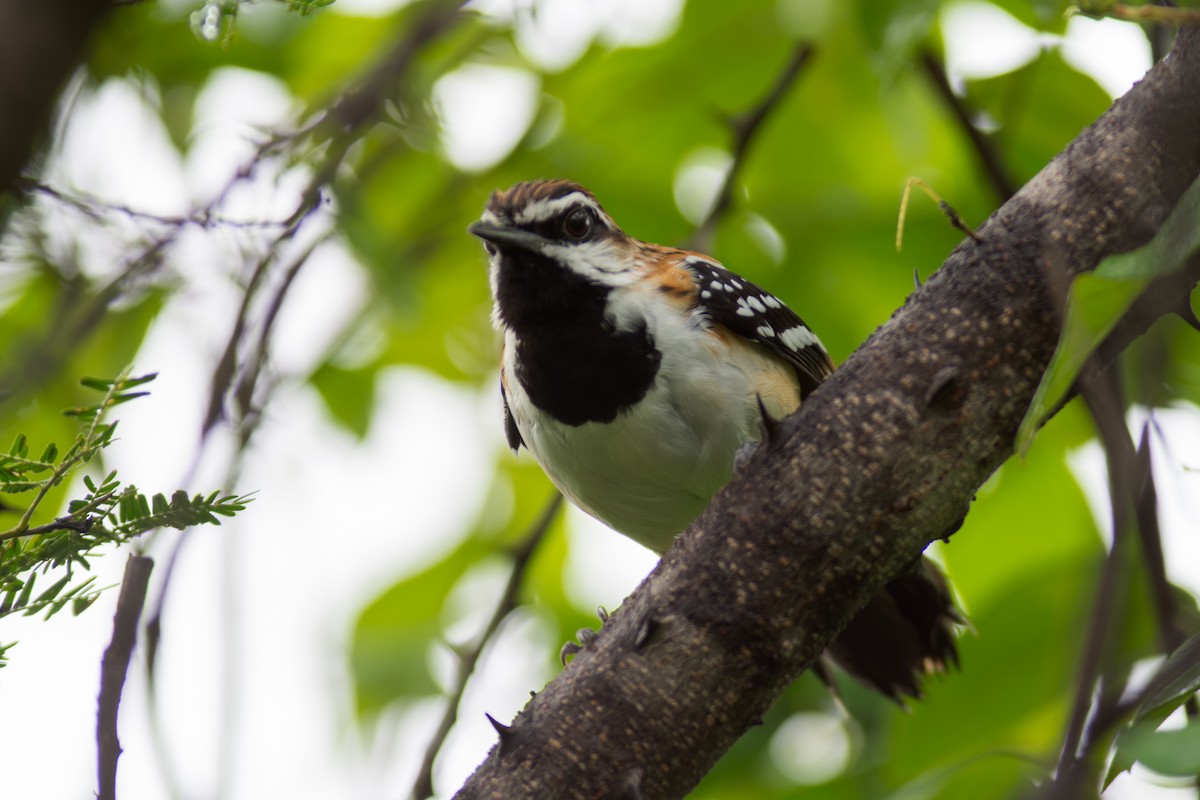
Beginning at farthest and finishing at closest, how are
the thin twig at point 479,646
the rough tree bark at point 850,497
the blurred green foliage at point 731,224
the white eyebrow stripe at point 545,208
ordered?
the white eyebrow stripe at point 545,208 → the blurred green foliage at point 731,224 → the thin twig at point 479,646 → the rough tree bark at point 850,497

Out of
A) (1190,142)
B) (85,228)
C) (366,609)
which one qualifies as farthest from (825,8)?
(366,609)

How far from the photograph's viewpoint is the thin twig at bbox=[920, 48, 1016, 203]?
14.3 ft

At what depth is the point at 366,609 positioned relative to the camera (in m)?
4.98

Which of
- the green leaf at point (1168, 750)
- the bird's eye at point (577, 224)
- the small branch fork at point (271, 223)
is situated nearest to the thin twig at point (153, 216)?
the small branch fork at point (271, 223)

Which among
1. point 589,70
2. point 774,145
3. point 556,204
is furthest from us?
point 774,145

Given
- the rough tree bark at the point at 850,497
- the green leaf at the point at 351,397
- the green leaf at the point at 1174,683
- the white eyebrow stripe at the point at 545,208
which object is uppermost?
the green leaf at the point at 351,397

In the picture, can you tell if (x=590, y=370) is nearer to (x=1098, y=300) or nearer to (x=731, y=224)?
(x=731, y=224)

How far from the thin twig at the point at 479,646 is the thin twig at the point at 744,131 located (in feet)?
4.03

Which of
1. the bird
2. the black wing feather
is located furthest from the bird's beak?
the black wing feather

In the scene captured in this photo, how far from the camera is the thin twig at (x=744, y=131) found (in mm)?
4629

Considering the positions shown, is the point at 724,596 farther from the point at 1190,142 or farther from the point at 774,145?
the point at 774,145

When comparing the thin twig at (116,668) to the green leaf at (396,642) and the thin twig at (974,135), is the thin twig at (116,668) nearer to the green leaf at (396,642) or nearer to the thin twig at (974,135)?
the green leaf at (396,642)

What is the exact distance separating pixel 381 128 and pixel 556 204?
962mm

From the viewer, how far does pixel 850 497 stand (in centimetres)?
260
